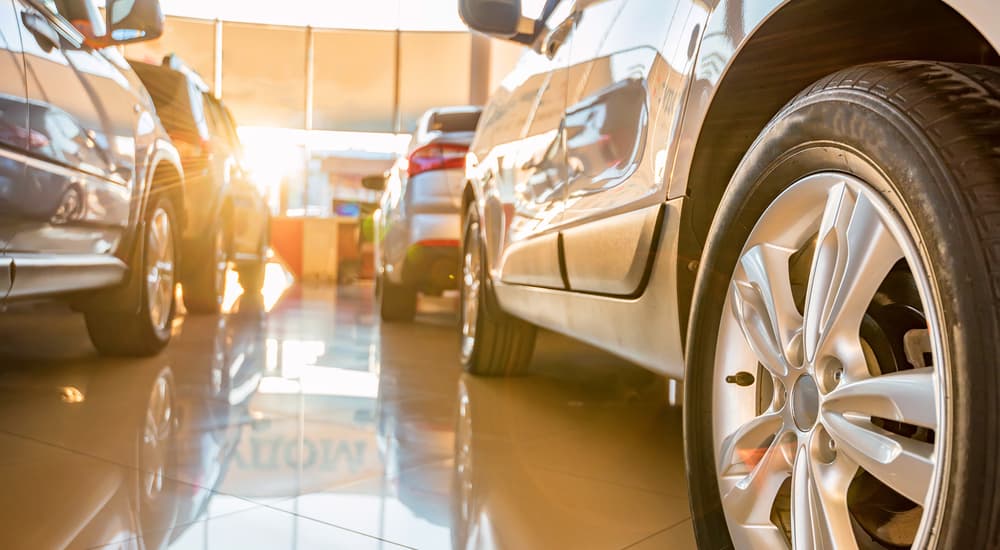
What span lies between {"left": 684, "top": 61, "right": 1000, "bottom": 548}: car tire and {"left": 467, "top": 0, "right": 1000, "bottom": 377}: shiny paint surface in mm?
142

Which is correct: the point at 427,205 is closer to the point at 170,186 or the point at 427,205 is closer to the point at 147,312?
the point at 170,186

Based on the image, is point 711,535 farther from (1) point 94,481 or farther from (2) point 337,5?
(2) point 337,5

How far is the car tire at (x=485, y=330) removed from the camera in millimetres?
3479

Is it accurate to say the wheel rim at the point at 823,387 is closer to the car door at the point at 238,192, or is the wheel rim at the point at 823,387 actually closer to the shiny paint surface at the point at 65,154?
the shiny paint surface at the point at 65,154

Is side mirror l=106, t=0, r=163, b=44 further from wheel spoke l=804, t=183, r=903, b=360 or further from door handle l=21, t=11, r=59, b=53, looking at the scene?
wheel spoke l=804, t=183, r=903, b=360

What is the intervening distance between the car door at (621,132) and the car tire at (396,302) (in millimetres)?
4195

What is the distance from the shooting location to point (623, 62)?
1.84 meters

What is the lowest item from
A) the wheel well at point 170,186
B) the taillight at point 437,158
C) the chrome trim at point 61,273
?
the chrome trim at point 61,273

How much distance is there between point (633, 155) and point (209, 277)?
4905 mm

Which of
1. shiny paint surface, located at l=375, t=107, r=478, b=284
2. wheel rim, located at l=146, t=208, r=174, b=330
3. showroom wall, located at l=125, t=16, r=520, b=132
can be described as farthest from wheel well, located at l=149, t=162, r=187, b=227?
showroom wall, located at l=125, t=16, r=520, b=132

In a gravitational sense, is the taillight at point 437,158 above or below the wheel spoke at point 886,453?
above

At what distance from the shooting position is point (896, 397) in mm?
911

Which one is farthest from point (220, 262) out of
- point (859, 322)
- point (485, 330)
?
point (859, 322)

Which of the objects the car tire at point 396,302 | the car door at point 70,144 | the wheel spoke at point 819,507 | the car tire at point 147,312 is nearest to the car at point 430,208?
the car tire at point 396,302
